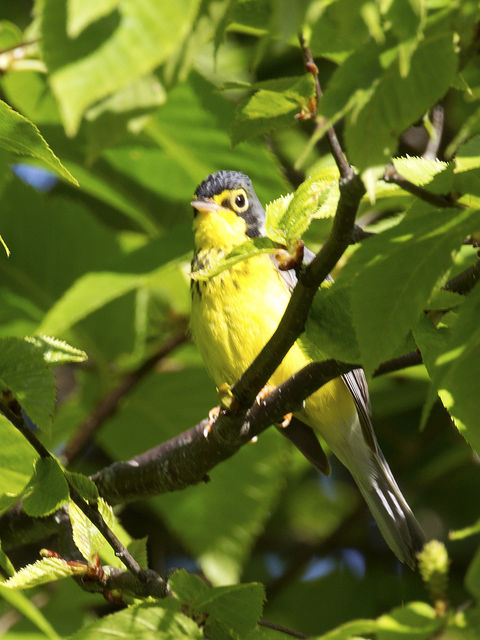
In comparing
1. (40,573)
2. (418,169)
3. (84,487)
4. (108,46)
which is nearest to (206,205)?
(84,487)

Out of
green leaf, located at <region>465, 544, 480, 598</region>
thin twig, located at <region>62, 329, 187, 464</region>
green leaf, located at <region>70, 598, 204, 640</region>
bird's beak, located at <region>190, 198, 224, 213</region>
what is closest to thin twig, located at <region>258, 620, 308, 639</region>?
green leaf, located at <region>70, 598, 204, 640</region>

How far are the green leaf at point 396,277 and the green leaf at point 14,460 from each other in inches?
49.2

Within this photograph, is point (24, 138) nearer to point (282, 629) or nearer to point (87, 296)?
point (282, 629)

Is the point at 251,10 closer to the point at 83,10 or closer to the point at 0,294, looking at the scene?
the point at 83,10

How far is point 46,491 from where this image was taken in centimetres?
215

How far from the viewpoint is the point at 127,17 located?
1.44m

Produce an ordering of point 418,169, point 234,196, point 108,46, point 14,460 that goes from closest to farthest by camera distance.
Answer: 1. point 108,46
2. point 418,169
3. point 14,460
4. point 234,196

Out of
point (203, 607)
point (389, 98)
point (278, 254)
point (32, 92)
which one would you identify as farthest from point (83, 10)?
point (32, 92)

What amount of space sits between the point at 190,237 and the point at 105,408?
842 mm

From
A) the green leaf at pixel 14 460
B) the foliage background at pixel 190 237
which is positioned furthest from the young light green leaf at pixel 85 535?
the green leaf at pixel 14 460

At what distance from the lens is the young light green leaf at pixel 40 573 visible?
200cm

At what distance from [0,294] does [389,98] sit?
3287 millimetres

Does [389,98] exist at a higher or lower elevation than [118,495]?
higher

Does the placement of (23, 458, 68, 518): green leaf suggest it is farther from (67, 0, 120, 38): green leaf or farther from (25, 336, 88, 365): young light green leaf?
(67, 0, 120, 38): green leaf
